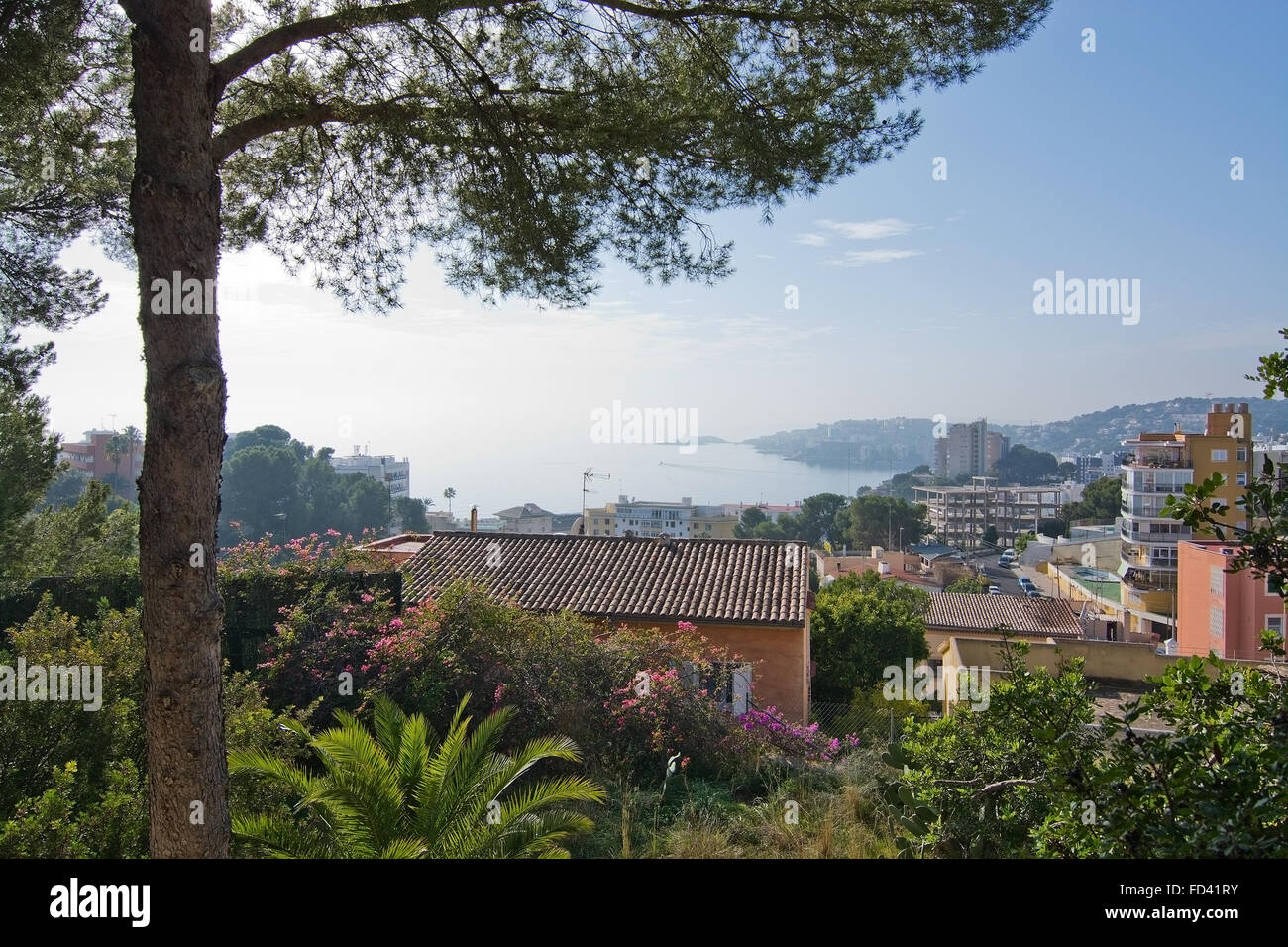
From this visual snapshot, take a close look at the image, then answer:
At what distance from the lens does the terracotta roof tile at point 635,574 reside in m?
14.0

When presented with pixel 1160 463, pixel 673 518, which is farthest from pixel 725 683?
pixel 673 518

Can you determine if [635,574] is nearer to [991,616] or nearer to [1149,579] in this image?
[991,616]

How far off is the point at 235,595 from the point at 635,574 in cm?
767

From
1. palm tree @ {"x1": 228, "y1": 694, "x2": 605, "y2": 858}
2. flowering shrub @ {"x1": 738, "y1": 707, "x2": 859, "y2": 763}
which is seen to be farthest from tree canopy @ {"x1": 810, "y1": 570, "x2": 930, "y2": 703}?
palm tree @ {"x1": 228, "y1": 694, "x2": 605, "y2": 858}

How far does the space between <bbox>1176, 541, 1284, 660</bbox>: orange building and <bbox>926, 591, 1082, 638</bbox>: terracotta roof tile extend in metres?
7.70

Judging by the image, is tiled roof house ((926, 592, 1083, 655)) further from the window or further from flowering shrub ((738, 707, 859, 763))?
flowering shrub ((738, 707, 859, 763))

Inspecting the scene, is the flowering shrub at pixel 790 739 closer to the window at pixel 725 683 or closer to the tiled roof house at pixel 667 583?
the window at pixel 725 683

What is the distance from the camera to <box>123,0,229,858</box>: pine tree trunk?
11.7ft

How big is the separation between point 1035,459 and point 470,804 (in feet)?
391

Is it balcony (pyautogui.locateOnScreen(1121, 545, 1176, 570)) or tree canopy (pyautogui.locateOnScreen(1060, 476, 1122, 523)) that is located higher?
tree canopy (pyautogui.locateOnScreen(1060, 476, 1122, 523))

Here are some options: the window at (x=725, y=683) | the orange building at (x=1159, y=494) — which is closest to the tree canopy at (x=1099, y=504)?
the orange building at (x=1159, y=494)

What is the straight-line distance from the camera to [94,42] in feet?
16.9
